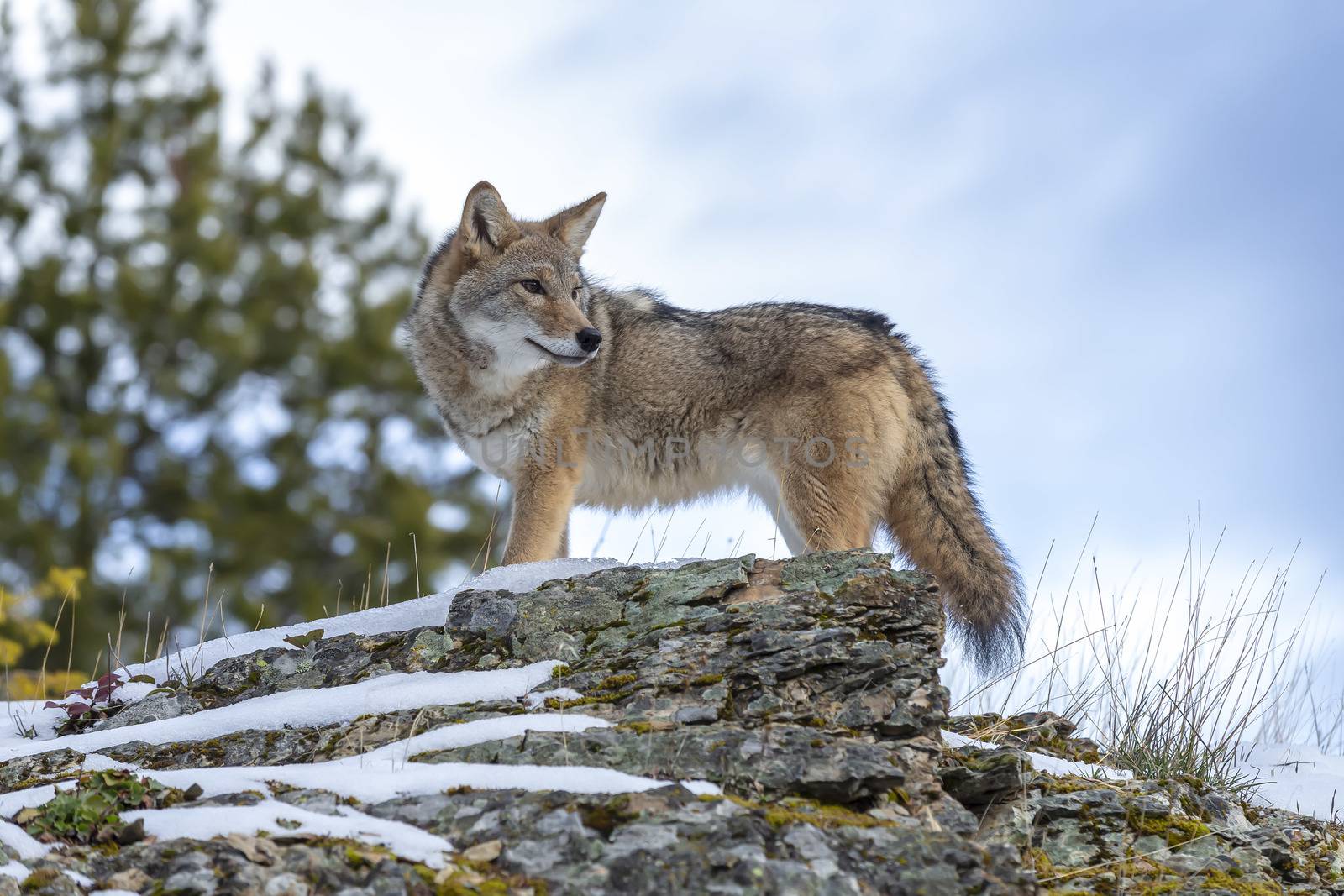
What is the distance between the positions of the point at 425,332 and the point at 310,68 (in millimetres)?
15852

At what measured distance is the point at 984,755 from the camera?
4871mm

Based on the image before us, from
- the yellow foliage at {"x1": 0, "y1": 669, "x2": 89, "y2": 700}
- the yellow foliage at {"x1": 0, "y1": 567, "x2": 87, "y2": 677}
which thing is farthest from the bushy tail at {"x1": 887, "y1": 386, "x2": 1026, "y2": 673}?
the yellow foliage at {"x1": 0, "y1": 669, "x2": 89, "y2": 700}

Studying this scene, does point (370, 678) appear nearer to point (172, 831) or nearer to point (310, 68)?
point (172, 831)

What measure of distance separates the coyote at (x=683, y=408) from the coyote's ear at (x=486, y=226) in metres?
0.01

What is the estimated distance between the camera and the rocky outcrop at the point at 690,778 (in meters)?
3.53

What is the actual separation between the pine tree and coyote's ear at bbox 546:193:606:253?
11489 mm

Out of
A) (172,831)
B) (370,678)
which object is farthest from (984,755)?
(172,831)

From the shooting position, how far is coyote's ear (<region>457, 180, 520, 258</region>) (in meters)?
7.99

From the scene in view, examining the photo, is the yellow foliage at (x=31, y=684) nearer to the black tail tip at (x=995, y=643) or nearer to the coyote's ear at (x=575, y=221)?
the coyote's ear at (x=575, y=221)

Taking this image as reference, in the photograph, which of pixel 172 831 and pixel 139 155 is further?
pixel 139 155

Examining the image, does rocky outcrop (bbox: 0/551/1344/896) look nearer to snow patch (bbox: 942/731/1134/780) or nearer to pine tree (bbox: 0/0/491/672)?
snow patch (bbox: 942/731/1134/780)

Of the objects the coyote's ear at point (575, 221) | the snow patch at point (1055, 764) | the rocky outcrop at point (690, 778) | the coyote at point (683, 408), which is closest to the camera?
the rocky outcrop at point (690, 778)

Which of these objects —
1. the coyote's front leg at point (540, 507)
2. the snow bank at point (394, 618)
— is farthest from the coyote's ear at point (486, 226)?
the snow bank at point (394, 618)

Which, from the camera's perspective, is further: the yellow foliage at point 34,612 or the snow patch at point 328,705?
the yellow foliage at point 34,612
